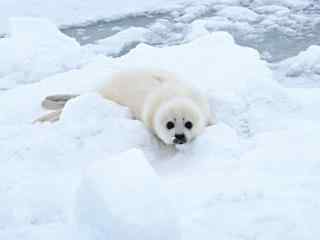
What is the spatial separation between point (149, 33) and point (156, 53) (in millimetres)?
1298

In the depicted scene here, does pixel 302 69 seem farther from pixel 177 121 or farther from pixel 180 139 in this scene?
pixel 180 139

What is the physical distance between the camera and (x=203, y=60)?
17.3 ft

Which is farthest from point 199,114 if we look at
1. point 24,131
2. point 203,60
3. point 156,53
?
point 156,53

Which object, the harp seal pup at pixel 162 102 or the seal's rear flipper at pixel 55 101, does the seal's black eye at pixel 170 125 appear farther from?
the seal's rear flipper at pixel 55 101

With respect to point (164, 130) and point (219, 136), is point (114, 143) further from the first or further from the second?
point (219, 136)

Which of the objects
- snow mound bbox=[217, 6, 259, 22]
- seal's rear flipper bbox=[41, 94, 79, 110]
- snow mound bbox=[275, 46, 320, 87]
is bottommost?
snow mound bbox=[217, 6, 259, 22]

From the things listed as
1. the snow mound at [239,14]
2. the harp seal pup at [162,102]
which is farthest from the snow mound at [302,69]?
the snow mound at [239,14]

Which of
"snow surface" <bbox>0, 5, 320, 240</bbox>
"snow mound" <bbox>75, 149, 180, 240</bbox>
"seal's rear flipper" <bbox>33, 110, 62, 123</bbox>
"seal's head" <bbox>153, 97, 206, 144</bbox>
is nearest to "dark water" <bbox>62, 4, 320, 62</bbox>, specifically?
"snow surface" <bbox>0, 5, 320, 240</bbox>

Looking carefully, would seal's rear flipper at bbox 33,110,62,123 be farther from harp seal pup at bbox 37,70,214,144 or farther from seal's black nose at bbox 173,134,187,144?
seal's black nose at bbox 173,134,187,144

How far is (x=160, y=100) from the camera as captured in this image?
4180mm

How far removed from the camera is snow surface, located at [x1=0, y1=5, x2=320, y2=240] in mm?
2471

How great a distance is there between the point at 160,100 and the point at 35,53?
2.14m

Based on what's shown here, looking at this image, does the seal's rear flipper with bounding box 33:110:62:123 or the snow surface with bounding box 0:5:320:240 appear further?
the seal's rear flipper with bounding box 33:110:62:123

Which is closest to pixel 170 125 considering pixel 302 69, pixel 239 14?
pixel 302 69
